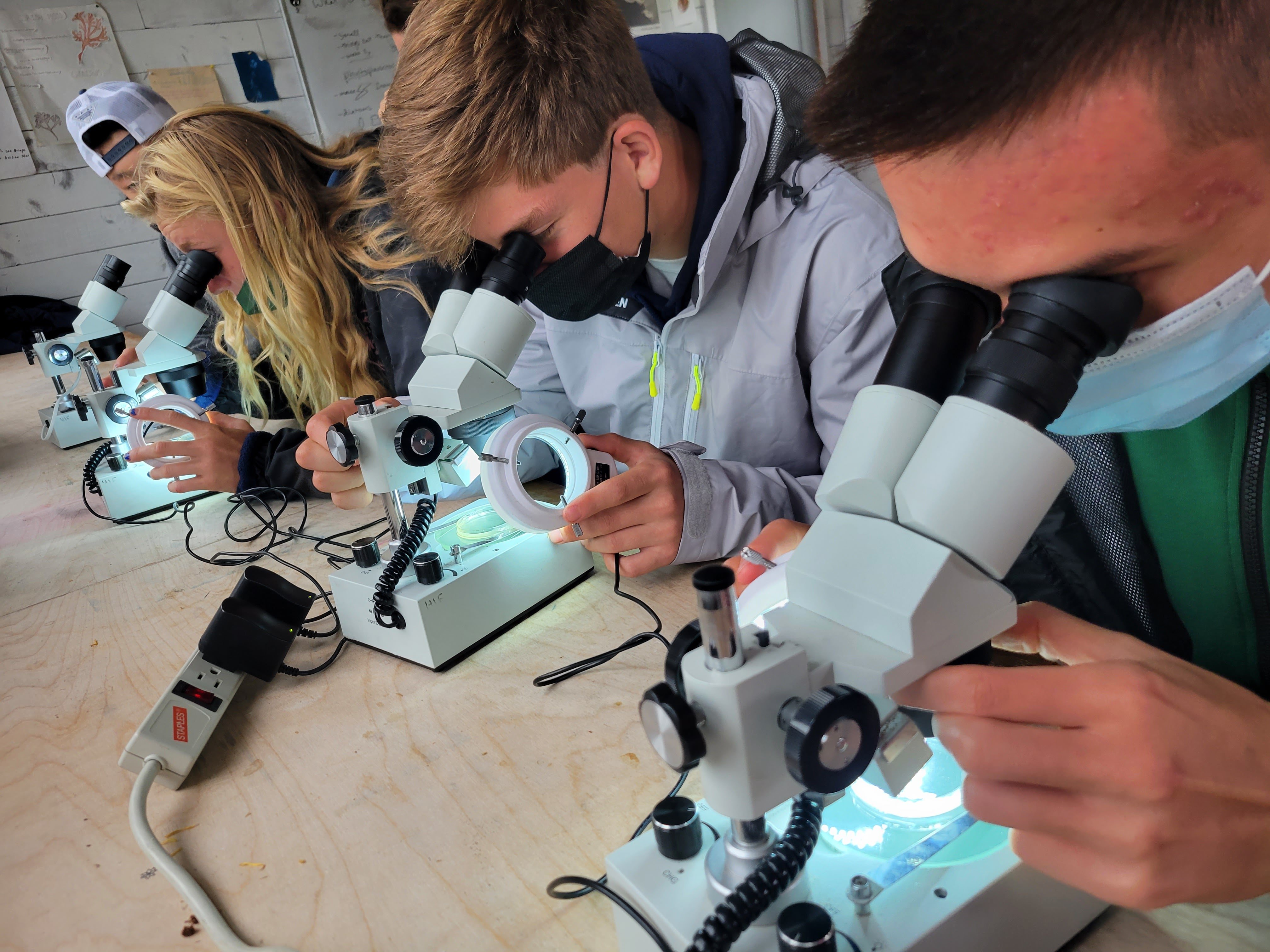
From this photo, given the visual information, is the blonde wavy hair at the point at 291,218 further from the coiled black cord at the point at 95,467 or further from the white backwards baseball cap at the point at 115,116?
the white backwards baseball cap at the point at 115,116

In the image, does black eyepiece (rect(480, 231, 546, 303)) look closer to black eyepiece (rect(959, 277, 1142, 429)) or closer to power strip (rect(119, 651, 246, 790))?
power strip (rect(119, 651, 246, 790))

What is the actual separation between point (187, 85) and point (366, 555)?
482 cm

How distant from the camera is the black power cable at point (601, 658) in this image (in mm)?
1006

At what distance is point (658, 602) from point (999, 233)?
29.6 inches

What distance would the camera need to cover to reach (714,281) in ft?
4.15

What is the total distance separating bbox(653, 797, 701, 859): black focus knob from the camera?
2.05ft

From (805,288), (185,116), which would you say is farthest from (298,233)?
(805,288)

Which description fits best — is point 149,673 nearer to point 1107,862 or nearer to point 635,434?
point 635,434

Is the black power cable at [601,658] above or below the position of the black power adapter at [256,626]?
below

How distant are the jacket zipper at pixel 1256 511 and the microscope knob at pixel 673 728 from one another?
0.56 m

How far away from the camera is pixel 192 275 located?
5.48 ft

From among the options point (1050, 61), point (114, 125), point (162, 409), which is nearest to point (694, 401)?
point (1050, 61)

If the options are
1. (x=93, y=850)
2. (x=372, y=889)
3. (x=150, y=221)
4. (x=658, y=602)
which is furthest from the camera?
(x=150, y=221)

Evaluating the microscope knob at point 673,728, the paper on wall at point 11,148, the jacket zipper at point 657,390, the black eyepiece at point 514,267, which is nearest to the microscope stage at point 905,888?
the microscope knob at point 673,728
